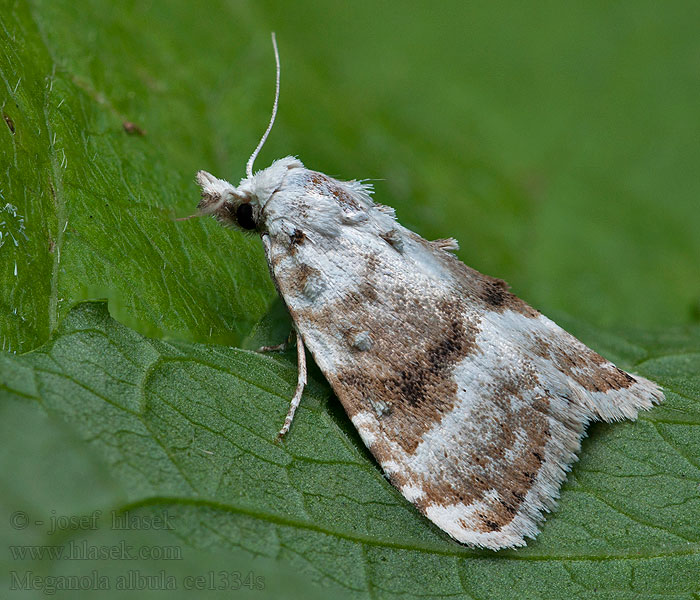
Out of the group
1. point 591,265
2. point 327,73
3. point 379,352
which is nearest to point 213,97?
point 327,73

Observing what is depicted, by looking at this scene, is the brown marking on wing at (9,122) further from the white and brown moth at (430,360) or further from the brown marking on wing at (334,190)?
the brown marking on wing at (334,190)

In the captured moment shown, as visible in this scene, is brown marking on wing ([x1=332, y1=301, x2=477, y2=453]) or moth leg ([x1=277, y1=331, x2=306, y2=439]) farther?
brown marking on wing ([x1=332, y1=301, x2=477, y2=453])

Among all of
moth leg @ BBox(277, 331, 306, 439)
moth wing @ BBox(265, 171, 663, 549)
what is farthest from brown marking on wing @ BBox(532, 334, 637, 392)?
moth leg @ BBox(277, 331, 306, 439)

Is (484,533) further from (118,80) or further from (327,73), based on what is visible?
(327,73)

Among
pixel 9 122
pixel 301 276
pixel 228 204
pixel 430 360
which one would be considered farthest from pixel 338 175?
pixel 9 122

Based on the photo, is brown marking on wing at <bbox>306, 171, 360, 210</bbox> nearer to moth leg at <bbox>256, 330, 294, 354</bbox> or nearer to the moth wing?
the moth wing

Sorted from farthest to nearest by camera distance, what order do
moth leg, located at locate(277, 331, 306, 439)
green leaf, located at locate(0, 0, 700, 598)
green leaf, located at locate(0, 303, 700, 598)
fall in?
moth leg, located at locate(277, 331, 306, 439)
green leaf, located at locate(0, 0, 700, 598)
green leaf, located at locate(0, 303, 700, 598)

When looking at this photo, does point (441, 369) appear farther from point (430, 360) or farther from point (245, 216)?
point (245, 216)

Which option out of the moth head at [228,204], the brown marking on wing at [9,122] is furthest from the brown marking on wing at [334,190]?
the brown marking on wing at [9,122]
